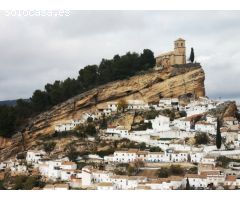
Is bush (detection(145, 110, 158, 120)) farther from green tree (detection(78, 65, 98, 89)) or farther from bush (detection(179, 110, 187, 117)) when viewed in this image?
green tree (detection(78, 65, 98, 89))

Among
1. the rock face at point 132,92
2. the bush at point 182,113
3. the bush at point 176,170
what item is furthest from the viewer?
the rock face at point 132,92

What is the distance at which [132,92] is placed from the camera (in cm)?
4981

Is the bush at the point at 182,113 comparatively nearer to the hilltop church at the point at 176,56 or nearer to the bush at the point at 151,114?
the bush at the point at 151,114

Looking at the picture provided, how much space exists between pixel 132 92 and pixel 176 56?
514cm

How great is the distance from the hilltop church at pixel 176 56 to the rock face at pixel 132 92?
1134 mm

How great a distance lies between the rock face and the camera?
1928 inches

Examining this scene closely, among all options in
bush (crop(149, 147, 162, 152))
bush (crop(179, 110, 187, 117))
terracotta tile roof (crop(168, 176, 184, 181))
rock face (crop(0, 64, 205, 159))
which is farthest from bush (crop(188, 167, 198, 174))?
rock face (crop(0, 64, 205, 159))

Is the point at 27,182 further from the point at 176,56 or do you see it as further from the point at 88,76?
the point at 176,56

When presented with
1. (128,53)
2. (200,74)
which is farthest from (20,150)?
(200,74)

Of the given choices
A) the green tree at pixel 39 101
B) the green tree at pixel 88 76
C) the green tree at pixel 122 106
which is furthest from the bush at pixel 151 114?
the green tree at pixel 39 101

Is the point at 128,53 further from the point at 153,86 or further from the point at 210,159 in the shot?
the point at 210,159

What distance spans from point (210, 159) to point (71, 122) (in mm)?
12918

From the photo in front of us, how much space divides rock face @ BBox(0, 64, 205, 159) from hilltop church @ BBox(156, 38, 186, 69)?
1.13 m

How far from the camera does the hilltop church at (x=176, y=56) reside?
50.8 meters
